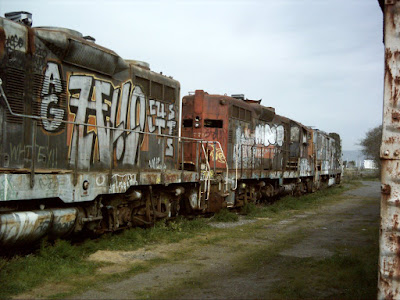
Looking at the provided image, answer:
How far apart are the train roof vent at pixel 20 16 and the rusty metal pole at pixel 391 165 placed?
556 centimetres

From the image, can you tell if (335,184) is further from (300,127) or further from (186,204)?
(186,204)

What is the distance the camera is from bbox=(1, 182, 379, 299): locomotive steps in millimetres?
5242

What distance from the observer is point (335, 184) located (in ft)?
113

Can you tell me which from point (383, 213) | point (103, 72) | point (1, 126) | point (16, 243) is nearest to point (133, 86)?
point (103, 72)

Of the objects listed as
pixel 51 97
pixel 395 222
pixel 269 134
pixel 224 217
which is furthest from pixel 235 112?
pixel 395 222

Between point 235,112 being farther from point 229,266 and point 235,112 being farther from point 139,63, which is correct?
point 229,266

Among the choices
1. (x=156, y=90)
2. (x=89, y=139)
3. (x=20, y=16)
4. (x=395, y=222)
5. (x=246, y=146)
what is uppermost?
(x=20, y=16)

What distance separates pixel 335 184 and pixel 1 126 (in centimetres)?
3223

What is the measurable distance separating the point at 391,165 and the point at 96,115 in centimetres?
588

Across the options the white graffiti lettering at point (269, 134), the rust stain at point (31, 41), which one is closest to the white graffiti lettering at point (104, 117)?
the rust stain at point (31, 41)

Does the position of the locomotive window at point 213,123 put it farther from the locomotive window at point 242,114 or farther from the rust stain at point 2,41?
the rust stain at point 2,41

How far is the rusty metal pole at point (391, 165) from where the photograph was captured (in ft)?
12.1

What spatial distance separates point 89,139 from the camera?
7.81 metres

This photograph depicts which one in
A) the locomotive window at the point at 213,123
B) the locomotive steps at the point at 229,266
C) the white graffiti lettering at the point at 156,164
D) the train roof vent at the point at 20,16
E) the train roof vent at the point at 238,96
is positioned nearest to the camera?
the locomotive steps at the point at 229,266
